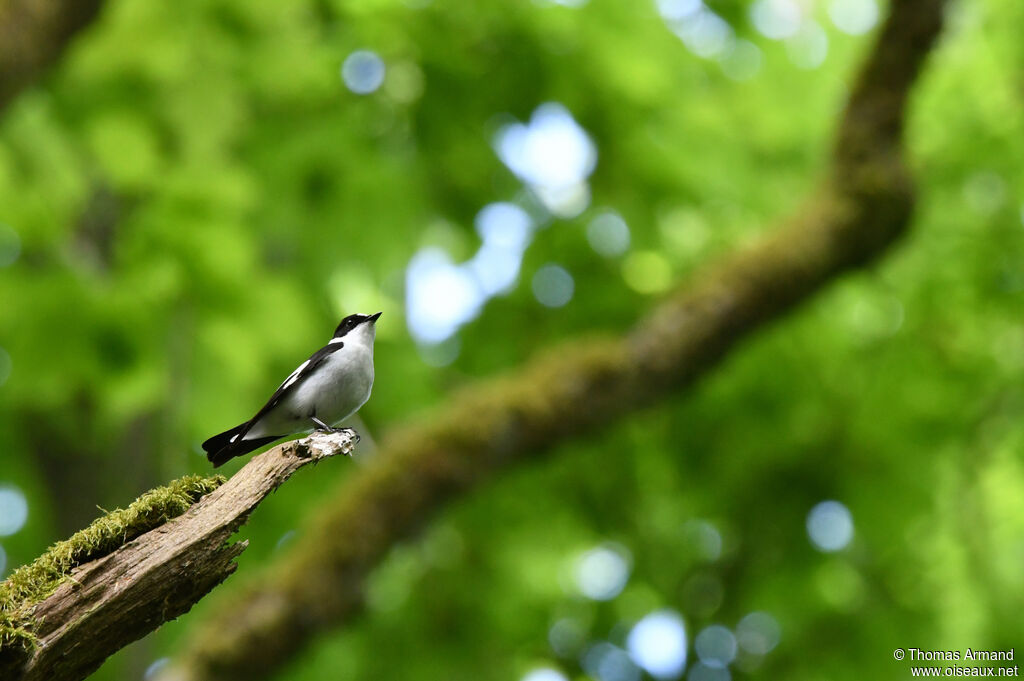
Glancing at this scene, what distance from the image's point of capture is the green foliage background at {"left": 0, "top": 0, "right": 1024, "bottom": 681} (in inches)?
335

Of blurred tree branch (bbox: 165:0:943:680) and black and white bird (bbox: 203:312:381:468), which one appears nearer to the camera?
black and white bird (bbox: 203:312:381:468)

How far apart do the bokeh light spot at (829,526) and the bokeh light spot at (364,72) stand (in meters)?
6.19

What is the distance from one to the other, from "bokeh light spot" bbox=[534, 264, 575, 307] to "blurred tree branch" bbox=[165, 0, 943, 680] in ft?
4.17

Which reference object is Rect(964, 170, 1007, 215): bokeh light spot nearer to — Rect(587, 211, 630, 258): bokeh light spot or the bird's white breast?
Rect(587, 211, 630, 258): bokeh light spot

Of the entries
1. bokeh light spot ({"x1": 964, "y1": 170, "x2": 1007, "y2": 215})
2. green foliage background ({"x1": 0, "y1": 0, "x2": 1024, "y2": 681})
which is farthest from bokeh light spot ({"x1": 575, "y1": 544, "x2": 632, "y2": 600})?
bokeh light spot ({"x1": 964, "y1": 170, "x2": 1007, "y2": 215})

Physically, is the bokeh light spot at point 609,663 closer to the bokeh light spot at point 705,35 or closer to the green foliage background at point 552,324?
the green foliage background at point 552,324

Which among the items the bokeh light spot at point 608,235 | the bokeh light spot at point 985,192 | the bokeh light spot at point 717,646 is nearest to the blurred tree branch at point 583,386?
the bokeh light spot at point 608,235

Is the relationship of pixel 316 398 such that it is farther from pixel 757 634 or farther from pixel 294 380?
pixel 757 634

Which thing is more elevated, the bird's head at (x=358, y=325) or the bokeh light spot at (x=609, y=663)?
the bird's head at (x=358, y=325)

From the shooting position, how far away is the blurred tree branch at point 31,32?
719cm

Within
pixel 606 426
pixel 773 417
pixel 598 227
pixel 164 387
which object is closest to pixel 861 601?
pixel 773 417

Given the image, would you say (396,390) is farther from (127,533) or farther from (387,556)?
(127,533)

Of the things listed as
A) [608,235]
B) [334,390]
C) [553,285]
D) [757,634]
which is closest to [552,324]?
[553,285]

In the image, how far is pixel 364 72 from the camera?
399 inches
